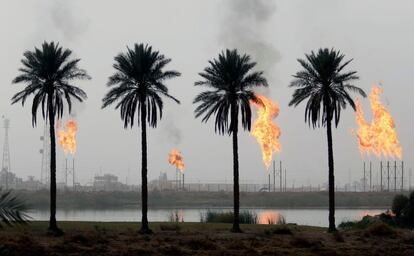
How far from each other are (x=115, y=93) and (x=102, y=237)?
14556mm

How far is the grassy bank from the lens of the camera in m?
175

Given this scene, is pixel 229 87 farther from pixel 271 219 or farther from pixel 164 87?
pixel 271 219

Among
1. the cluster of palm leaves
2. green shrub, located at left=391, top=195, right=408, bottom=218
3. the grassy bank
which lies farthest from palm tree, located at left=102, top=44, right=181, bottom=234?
the grassy bank

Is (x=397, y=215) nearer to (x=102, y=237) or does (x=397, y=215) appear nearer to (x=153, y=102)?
(x=153, y=102)

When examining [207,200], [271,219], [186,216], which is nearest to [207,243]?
[271,219]

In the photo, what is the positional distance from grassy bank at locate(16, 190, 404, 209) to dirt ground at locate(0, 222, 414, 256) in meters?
126

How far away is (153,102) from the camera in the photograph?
52.8m

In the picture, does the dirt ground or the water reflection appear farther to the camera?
the water reflection

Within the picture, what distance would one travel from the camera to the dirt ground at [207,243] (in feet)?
121

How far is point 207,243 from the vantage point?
132 ft

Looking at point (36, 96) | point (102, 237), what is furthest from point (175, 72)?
point (102, 237)

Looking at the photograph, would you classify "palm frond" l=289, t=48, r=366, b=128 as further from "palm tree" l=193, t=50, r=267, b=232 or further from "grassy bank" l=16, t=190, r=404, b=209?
"grassy bank" l=16, t=190, r=404, b=209

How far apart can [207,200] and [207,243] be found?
154104 millimetres

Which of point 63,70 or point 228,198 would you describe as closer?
point 63,70
